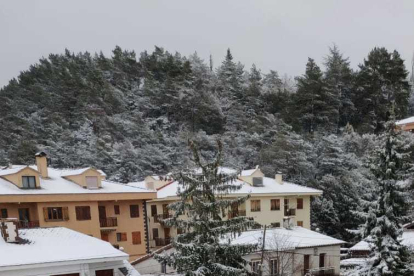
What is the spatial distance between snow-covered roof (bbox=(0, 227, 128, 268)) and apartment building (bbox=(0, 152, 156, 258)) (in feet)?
27.9

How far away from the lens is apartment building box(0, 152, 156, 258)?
79.3 ft

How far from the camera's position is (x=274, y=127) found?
52.8 meters

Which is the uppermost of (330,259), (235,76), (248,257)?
(235,76)

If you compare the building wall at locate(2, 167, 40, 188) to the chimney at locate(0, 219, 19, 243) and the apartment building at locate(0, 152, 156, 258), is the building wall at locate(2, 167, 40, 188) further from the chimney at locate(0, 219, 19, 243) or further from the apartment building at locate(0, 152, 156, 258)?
the chimney at locate(0, 219, 19, 243)

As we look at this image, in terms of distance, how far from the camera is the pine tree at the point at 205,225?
41.1 feet

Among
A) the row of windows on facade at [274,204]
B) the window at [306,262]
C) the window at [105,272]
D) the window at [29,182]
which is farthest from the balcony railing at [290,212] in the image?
the window at [29,182]

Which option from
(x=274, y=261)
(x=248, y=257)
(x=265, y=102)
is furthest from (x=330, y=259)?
(x=265, y=102)

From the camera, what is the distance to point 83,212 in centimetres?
2603

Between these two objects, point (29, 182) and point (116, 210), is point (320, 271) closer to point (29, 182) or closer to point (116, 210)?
point (116, 210)

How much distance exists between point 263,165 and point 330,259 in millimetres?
22070

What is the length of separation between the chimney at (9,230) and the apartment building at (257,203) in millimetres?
16632

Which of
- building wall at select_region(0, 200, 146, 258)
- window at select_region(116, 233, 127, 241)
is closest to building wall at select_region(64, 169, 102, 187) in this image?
building wall at select_region(0, 200, 146, 258)

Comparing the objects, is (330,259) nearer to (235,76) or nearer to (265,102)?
(265,102)

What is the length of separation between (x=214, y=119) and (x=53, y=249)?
1789 inches
